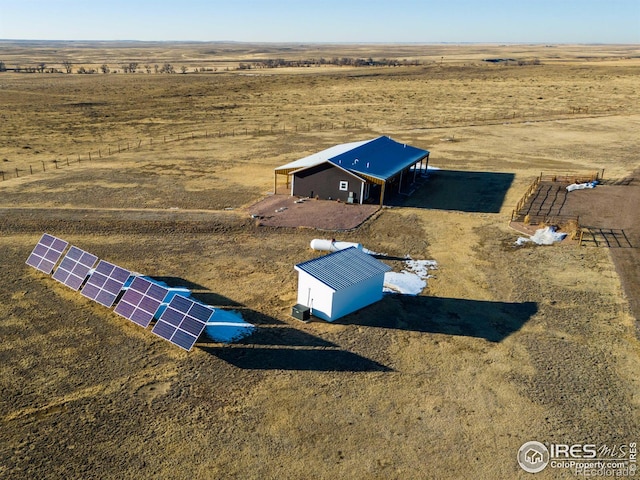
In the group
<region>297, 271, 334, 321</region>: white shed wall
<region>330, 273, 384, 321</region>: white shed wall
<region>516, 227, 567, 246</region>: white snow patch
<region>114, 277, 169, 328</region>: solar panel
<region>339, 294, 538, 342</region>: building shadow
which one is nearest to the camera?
<region>114, 277, 169, 328</region>: solar panel

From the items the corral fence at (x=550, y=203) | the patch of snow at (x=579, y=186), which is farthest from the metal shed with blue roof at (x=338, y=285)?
the patch of snow at (x=579, y=186)

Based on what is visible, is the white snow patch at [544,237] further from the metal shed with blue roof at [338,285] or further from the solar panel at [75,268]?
the solar panel at [75,268]

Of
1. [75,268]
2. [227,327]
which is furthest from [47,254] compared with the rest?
[227,327]

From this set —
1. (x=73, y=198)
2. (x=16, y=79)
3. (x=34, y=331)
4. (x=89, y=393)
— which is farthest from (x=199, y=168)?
(x=16, y=79)

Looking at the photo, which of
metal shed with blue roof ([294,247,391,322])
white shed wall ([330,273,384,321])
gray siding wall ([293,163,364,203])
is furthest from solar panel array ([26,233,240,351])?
gray siding wall ([293,163,364,203])

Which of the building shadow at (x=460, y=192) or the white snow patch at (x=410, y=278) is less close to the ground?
the building shadow at (x=460, y=192)

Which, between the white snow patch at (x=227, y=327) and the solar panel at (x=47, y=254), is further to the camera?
the solar panel at (x=47, y=254)

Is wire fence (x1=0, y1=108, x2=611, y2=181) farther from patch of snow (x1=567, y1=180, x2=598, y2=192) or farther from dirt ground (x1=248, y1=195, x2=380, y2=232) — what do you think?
patch of snow (x1=567, y1=180, x2=598, y2=192)
